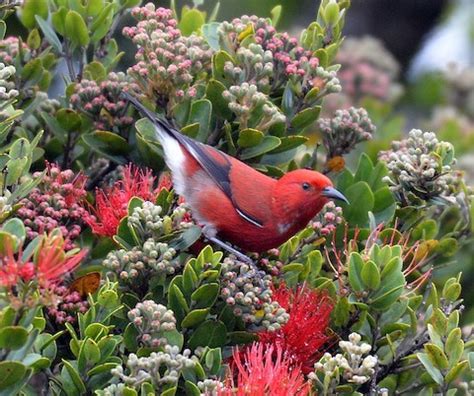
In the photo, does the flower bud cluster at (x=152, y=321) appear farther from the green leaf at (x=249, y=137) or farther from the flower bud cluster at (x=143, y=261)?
the green leaf at (x=249, y=137)

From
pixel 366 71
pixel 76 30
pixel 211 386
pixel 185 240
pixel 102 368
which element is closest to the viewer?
pixel 211 386

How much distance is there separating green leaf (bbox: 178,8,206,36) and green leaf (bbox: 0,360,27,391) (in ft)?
6.72

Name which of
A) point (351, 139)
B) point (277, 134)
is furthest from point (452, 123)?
point (277, 134)

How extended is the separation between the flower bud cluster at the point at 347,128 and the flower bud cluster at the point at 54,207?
1072 millimetres

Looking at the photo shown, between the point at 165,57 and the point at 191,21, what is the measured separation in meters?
0.75

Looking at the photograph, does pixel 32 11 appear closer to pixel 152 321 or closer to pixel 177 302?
pixel 177 302

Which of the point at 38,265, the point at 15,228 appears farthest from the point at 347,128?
the point at 38,265

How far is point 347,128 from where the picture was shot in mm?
3842

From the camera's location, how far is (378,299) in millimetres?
2967

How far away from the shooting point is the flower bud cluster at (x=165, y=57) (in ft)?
11.0

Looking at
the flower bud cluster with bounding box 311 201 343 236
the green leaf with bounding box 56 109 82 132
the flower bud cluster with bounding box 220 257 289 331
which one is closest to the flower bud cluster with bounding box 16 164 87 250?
the green leaf with bounding box 56 109 82 132

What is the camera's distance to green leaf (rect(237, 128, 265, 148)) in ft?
11.0

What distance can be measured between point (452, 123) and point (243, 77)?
2.80m

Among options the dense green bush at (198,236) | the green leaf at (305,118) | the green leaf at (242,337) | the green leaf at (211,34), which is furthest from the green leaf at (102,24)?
the green leaf at (242,337)
